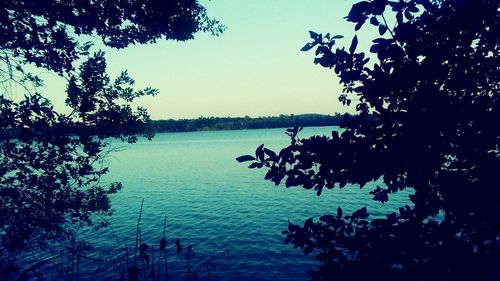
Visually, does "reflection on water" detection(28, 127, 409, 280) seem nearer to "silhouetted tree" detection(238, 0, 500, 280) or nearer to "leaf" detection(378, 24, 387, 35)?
"silhouetted tree" detection(238, 0, 500, 280)

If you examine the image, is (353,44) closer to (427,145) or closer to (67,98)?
(427,145)

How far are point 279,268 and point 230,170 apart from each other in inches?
1311

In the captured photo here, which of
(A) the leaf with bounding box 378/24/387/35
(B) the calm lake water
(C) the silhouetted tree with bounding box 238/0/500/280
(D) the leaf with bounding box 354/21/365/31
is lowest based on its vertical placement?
(B) the calm lake water

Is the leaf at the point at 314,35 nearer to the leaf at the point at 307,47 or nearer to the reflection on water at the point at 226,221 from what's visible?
the leaf at the point at 307,47

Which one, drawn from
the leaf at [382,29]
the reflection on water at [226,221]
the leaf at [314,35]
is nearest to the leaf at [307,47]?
the leaf at [314,35]

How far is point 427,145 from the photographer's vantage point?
2873 mm

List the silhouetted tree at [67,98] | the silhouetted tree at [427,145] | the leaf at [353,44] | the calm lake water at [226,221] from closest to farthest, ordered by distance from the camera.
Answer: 1. the silhouetted tree at [427,145]
2. the leaf at [353,44]
3. the silhouetted tree at [67,98]
4. the calm lake water at [226,221]

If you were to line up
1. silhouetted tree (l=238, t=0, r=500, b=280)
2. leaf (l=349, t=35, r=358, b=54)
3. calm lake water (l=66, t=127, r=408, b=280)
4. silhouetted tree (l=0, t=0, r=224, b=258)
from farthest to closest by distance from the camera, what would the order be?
calm lake water (l=66, t=127, r=408, b=280) → silhouetted tree (l=0, t=0, r=224, b=258) → leaf (l=349, t=35, r=358, b=54) → silhouetted tree (l=238, t=0, r=500, b=280)

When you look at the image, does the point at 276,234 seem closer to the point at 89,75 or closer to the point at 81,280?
the point at 81,280

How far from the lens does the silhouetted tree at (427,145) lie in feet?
8.83

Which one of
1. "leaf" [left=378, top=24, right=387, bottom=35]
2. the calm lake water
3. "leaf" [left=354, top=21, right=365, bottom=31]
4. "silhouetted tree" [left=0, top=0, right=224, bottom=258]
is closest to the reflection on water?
the calm lake water

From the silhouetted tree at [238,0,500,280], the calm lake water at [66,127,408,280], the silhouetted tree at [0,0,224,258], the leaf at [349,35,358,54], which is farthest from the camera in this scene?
the calm lake water at [66,127,408,280]

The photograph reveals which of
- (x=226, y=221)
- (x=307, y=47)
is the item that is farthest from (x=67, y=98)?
(x=226, y=221)

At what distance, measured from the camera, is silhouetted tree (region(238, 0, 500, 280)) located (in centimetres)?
269
